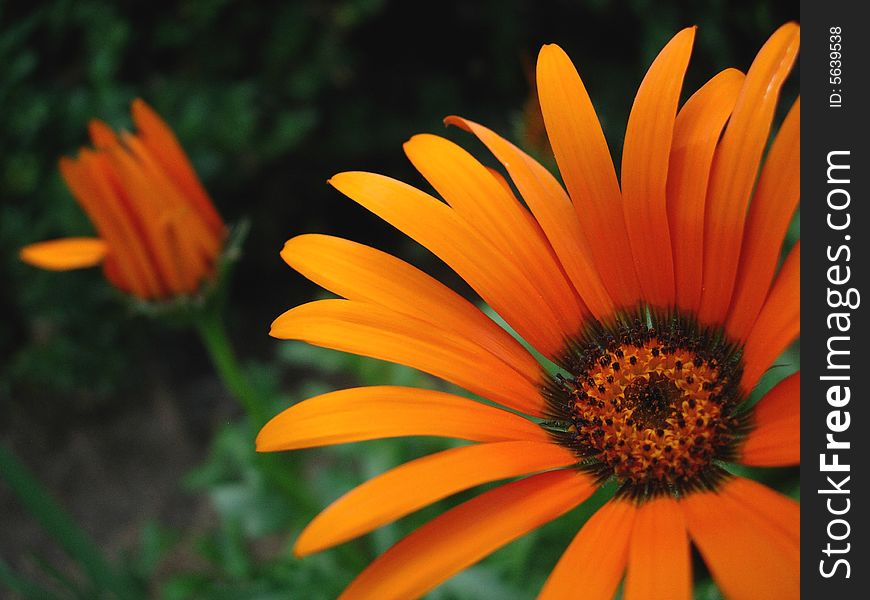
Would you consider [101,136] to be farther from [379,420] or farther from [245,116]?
[245,116]

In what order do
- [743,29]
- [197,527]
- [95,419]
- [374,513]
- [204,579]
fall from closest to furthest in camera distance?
[374,513]
[204,579]
[743,29]
[197,527]
[95,419]

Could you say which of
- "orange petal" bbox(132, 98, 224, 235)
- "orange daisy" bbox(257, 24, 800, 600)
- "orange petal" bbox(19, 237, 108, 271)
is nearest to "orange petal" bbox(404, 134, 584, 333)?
"orange daisy" bbox(257, 24, 800, 600)

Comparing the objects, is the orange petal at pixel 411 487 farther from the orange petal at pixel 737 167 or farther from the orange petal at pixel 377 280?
the orange petal at pixel 737 167

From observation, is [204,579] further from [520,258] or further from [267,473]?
[520,258]

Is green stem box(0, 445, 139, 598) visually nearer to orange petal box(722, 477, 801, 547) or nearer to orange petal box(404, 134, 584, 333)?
orange petal box(404, 134, 584, 333)

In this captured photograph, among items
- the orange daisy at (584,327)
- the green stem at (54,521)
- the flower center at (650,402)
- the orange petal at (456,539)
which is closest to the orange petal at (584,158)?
the orange daisy at (584,327)

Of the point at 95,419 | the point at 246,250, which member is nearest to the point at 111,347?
the point at 95,419
